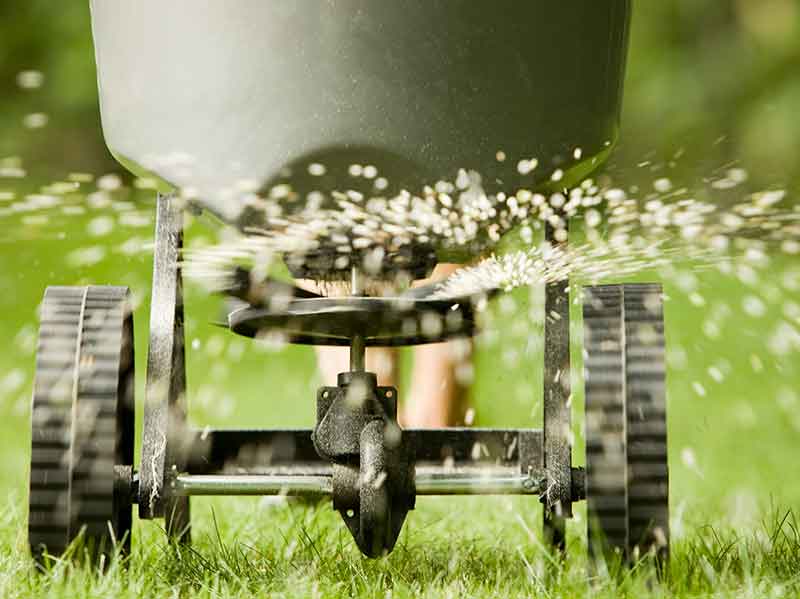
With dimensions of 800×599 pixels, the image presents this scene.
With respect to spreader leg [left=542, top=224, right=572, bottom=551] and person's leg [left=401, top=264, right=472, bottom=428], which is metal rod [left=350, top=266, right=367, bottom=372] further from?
person's leg [left=401, top=264, right=472, bottom=428]

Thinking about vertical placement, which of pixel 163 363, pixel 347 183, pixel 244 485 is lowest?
pixel 244 485

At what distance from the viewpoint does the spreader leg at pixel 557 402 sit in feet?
4.79

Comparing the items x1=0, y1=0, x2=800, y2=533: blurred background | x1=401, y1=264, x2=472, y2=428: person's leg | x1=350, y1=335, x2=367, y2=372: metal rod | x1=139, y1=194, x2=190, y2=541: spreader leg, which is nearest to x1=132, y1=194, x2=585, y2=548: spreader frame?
x1=139, y1=194, x2=190, y2=541: spreader leg

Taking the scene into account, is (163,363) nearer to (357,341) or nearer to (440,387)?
(357,341)

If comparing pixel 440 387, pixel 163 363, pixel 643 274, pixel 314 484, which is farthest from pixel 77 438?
pixel 643 274

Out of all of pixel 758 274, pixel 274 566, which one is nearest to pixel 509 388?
pixel 758 274

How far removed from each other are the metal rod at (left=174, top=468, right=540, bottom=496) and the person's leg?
3.38ft

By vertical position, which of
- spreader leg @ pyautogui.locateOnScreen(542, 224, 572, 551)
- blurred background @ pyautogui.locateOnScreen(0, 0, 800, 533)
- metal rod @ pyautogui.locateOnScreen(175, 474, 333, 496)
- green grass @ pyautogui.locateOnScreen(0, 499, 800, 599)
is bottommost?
green grass @ pyautogui.locateOnScreen(0, 499, 800, 599)

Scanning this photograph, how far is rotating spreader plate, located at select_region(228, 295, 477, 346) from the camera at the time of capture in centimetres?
146

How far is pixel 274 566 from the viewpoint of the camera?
1.58m

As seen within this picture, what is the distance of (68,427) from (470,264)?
664 mm

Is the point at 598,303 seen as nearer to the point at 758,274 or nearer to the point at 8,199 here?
the point at 758,274

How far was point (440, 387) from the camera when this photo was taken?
8.30ft

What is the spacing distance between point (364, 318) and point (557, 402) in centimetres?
24
